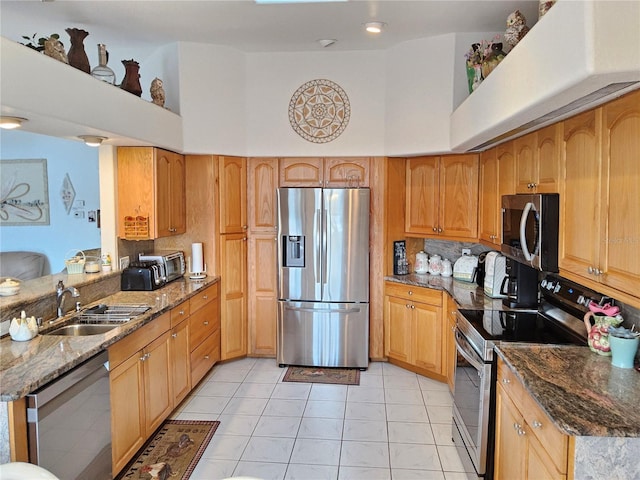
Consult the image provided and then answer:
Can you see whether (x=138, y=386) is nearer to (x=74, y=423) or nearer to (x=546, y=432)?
(x=74, y=423)

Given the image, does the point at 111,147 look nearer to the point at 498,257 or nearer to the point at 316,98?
the point at 316,98

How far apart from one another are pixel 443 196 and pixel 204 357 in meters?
2.43

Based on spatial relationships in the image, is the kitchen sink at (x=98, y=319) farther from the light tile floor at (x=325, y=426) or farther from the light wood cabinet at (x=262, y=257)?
the light wood cabinet at (x=262, y=257)

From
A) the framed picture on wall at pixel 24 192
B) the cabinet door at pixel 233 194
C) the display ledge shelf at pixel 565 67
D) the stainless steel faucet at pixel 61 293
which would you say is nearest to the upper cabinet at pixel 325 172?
the cabinet door at pixel 233 194

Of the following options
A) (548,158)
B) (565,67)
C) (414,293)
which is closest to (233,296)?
(414,293)

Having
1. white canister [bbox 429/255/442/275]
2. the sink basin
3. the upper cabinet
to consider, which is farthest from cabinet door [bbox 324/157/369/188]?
the sink basin

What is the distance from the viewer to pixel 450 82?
3748mm

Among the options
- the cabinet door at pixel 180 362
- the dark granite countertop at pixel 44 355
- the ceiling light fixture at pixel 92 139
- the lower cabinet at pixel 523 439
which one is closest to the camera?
the lower cabinet at pixel 523 439

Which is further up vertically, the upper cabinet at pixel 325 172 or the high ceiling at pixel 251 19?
the high ceiling at pixel 251 19

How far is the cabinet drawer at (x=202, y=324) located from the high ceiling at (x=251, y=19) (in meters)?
2.19

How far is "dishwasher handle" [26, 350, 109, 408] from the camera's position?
6.32ft

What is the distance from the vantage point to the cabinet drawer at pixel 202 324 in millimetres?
3705

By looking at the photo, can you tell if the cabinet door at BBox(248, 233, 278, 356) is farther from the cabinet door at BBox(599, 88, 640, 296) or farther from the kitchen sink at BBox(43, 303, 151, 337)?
the cabinet door at BBox(599, 88, 640, 296)

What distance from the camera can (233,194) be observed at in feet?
14.3
